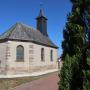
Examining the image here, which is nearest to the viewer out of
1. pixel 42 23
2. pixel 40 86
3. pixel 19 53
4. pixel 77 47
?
pixel 77 47

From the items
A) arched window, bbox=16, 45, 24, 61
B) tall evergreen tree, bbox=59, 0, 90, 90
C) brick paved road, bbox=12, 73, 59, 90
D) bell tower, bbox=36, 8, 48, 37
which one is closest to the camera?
tall evergreen tree, bbox=59, 0, 90, 90

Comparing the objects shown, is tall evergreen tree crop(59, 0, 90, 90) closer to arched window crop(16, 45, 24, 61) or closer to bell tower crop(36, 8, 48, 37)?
arched window crop(16, 45, 24, 61)

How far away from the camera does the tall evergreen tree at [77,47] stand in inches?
273

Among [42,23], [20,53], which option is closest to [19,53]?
[20,53]

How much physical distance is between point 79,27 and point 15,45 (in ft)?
76.5

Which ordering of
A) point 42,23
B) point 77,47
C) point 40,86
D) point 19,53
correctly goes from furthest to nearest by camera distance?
point 42,23, point 19,53, point 40,86, point 77,47

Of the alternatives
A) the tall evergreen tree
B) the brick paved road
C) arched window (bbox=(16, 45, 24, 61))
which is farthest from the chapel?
the tall evergreen tree

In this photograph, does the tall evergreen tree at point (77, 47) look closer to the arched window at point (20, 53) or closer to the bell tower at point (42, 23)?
the arched window at point (20, 53)

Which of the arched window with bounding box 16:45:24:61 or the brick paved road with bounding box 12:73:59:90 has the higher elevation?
the arched window with bounding box 16:45:24:61

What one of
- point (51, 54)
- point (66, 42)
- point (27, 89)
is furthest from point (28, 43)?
point (66, 42)

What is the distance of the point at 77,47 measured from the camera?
23.5ft

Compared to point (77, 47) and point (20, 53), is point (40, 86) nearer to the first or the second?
point (77, 47)

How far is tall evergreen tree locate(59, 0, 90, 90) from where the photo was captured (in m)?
6.94

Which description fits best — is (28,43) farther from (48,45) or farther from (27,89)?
(27,89)
